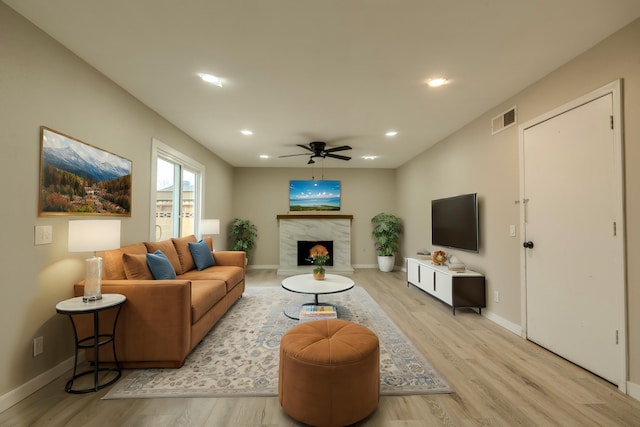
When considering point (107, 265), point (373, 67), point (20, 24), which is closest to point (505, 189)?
point (373, 67)

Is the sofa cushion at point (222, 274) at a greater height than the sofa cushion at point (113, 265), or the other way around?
the sofa cushion at point (113, 265)

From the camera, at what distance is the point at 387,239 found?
6.46 metres

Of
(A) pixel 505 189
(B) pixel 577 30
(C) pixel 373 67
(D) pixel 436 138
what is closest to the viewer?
(B) pixel 577 30

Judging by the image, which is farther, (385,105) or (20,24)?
(385,105)

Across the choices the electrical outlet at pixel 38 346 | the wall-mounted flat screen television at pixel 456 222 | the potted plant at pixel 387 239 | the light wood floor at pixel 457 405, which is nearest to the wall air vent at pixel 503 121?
→ the wall-mounted flat screen television at pixel 456 222

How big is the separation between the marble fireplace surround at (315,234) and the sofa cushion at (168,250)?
3.27m

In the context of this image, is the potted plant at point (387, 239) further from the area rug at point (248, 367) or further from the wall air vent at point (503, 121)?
the wall air vent at point (503, 121)

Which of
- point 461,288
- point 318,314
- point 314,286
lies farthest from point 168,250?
point 461,288

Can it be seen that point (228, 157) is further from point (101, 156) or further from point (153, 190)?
point (101, 156)

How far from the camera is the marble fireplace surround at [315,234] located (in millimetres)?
6605

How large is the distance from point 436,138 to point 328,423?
4.33m

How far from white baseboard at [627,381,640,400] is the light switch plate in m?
4.29

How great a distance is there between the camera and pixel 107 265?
2.43 metres

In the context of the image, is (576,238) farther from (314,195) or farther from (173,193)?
(314,195)
